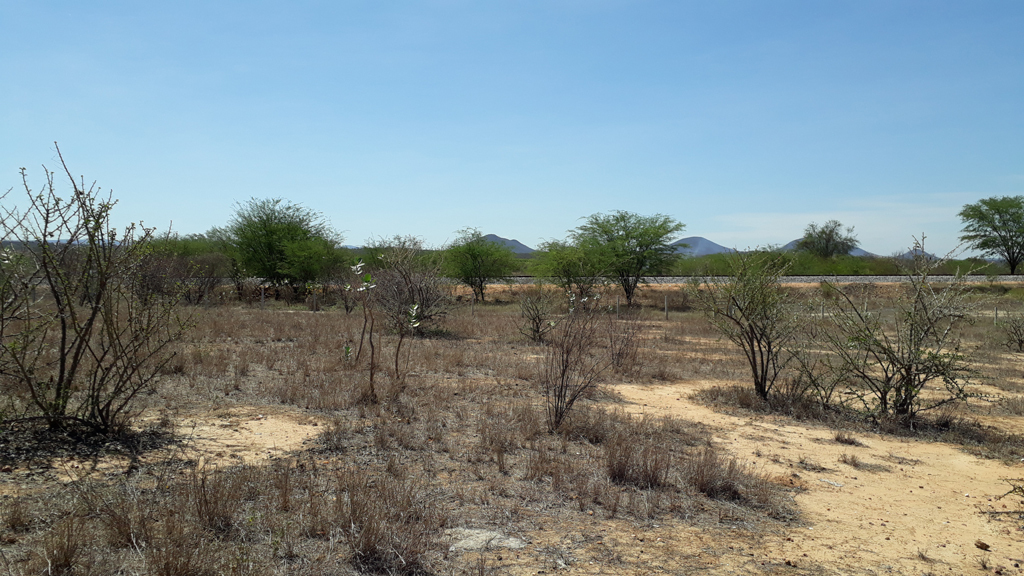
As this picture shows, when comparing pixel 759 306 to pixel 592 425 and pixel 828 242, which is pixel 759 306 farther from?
pixel 828 242

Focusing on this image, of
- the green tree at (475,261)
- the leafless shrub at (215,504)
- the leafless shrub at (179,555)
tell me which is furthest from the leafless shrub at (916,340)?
the green tree at (475,261)

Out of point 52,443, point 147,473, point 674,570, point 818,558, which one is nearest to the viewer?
point 674,570

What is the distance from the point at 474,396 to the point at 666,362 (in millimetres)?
6599

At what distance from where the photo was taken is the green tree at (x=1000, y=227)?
55.4 metres

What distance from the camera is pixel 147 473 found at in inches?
203

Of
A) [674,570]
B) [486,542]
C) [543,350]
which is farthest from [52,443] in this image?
[543,350]

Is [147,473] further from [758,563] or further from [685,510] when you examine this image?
[758,563]

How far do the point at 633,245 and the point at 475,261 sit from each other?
35.7 feet

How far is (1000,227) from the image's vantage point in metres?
56.3

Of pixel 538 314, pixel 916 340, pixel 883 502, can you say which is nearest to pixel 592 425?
pixel 883 502

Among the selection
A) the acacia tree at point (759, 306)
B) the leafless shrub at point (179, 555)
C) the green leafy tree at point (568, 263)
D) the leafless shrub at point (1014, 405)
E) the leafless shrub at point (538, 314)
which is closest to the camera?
the leafless shrub at point (179, 555)

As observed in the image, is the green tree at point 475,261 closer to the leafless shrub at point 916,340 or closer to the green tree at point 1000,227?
the leafless shrub at point 916,340

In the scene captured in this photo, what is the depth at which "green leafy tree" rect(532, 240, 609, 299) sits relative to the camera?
3275 centimetres

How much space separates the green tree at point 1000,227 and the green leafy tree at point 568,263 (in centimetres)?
4326
